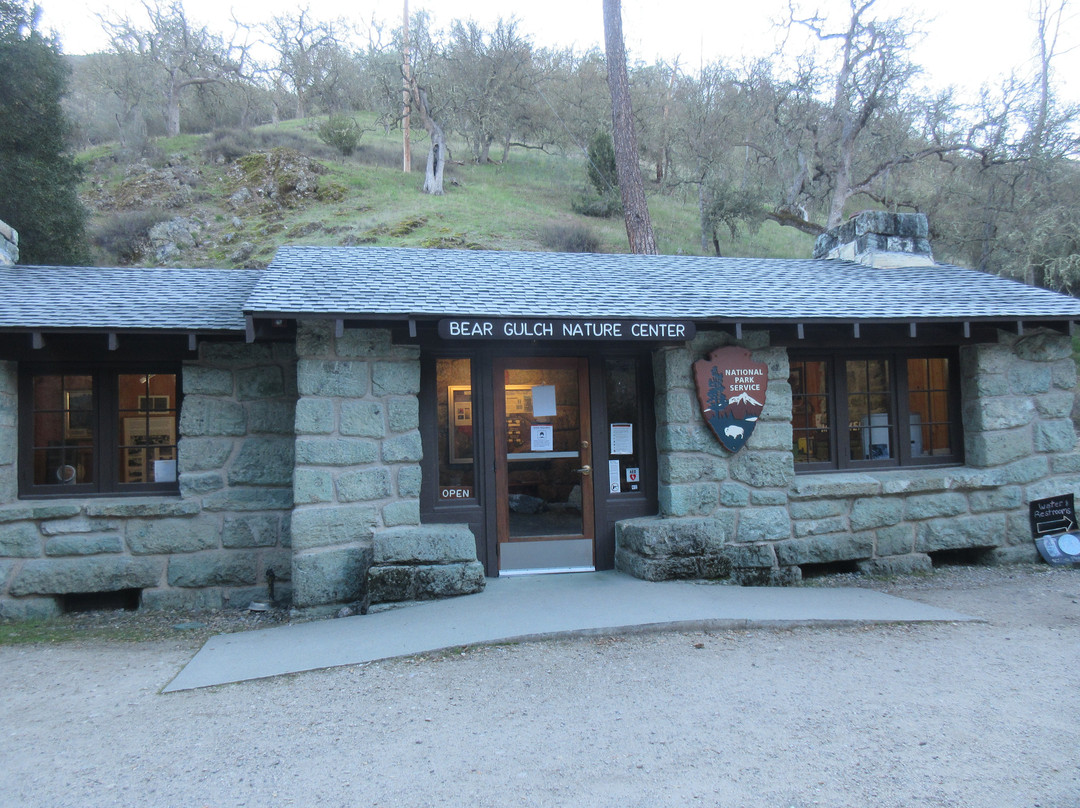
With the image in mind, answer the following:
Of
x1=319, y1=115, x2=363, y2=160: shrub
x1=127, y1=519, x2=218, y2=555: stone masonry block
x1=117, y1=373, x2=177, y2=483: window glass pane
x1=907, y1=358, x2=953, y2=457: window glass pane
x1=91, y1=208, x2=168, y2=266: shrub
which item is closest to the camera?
x1=127, y1=519, x2=218, y2=555: stone masonry block

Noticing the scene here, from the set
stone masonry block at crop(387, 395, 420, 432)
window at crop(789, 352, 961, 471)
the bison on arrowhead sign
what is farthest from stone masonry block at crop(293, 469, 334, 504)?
window at crop(789, 352, 961, 471)

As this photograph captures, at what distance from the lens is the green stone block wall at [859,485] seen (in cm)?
674

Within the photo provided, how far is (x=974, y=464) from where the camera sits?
765 cm

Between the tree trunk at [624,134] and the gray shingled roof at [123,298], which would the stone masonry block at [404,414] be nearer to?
the gray shingled roof at [123,298]

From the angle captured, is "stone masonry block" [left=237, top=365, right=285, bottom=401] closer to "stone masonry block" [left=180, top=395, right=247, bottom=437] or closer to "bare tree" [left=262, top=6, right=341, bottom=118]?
"stone masonry block" [left=180, top=395, right=247, bottom=437]

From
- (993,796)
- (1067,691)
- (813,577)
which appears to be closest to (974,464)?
(813,577)

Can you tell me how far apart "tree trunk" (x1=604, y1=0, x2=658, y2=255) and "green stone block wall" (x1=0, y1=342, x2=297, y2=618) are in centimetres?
935

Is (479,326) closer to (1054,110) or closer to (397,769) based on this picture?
(397,769)

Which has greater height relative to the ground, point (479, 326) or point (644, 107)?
point (644, 107)

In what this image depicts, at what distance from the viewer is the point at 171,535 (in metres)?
6.54

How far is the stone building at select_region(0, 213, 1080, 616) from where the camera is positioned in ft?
20.0

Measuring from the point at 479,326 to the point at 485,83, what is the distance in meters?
26.3

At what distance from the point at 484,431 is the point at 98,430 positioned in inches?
145

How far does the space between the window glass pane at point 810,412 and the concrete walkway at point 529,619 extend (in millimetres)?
1554
